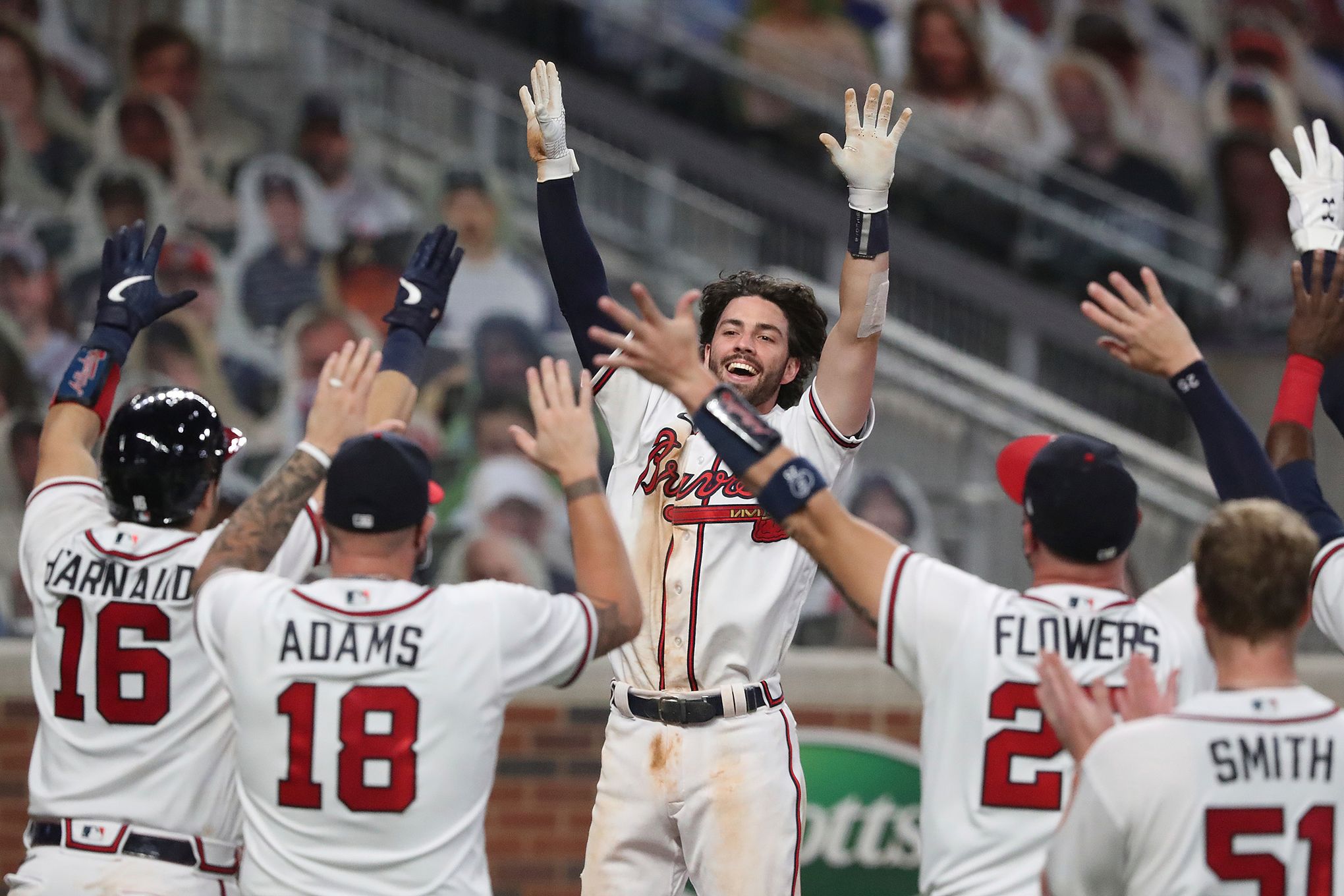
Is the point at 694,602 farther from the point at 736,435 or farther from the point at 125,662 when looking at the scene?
the point at 125,662

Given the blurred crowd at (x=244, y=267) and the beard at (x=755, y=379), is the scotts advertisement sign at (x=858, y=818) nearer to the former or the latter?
the blurred crowd at (x=244, y=267)

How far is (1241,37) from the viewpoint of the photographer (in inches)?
457

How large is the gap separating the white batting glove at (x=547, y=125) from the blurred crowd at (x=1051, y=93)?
6230mm

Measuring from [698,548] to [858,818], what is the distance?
8.20 ft

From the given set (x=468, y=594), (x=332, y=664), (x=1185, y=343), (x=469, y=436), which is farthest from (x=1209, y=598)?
(x=469, y=436)

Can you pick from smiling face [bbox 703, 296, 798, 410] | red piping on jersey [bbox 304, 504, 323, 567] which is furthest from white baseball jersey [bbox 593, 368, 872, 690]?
red piping on jersey [bbox 304, 504, 323, 567]

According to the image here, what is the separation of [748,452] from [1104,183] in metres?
8.39

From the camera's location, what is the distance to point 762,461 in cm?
310

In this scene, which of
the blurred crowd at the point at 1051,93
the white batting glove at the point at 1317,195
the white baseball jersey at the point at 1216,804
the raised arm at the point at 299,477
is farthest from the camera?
the blurred crowd at the point at 1051,93

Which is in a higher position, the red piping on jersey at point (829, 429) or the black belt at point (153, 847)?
the red piping on jersey at point (829, 429)

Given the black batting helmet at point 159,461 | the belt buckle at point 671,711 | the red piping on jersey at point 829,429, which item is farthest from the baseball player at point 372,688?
the red piping on jersey at point 829,429

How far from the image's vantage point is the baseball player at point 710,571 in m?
4.11

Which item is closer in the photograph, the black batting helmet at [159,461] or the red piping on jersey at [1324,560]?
the black batting helmet at [159,461]

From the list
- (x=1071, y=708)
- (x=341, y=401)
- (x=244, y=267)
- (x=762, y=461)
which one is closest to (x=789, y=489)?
(x=762, y=461)
